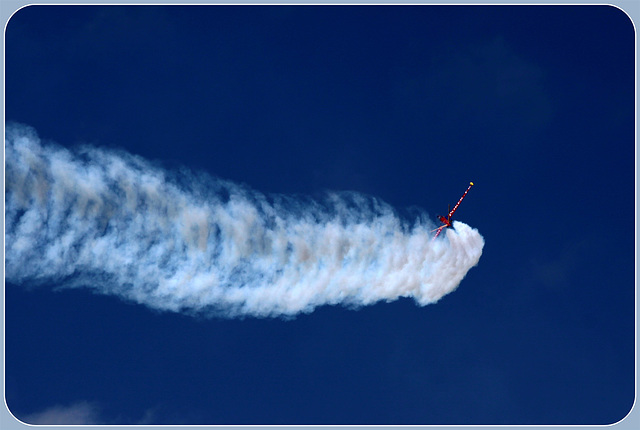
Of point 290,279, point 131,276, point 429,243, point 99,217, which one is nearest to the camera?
point 99,217

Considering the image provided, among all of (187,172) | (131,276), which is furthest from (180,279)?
(187,172)

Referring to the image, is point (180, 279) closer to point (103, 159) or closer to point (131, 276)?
point (131, 276)

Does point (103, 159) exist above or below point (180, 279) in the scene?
above

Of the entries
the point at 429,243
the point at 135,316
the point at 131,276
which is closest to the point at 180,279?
the point at 131,276

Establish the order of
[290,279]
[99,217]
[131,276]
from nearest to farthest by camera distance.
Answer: [99,217], [131,276], [290,279]

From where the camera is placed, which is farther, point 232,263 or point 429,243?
point 429,243

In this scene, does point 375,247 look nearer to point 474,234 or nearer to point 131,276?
point 474,234
